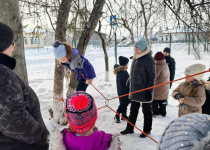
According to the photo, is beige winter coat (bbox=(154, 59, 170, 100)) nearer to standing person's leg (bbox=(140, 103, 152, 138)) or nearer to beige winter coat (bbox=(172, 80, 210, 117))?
standing person's leg (bbox=(140, 103, 152, 138))

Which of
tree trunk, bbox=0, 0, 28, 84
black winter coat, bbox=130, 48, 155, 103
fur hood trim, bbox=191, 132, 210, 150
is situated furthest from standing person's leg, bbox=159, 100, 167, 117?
fur hood trim, bbox=191, 132, 210, 150

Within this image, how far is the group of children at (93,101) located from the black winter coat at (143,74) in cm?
40

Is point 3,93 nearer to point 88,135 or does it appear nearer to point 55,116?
point 88,135

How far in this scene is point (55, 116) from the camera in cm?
365

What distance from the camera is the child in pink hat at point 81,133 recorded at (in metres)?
1.18

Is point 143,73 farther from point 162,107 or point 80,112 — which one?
point 80,112

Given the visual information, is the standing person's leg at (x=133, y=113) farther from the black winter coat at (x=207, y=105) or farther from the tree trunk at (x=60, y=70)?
the tree trunk at (x=60, y=70)

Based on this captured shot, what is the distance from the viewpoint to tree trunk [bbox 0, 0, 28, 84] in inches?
90.3

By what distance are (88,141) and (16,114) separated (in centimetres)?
50

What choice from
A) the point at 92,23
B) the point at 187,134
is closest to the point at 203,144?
the point at 187,134

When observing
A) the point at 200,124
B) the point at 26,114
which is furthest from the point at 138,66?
the point at 200,124

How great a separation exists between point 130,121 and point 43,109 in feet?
8.22

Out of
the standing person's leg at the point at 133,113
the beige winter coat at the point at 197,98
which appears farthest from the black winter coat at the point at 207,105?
the standing person's leg at the point at 133,113

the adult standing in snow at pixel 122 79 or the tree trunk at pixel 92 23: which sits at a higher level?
the tree trunk at pixel 92 23
